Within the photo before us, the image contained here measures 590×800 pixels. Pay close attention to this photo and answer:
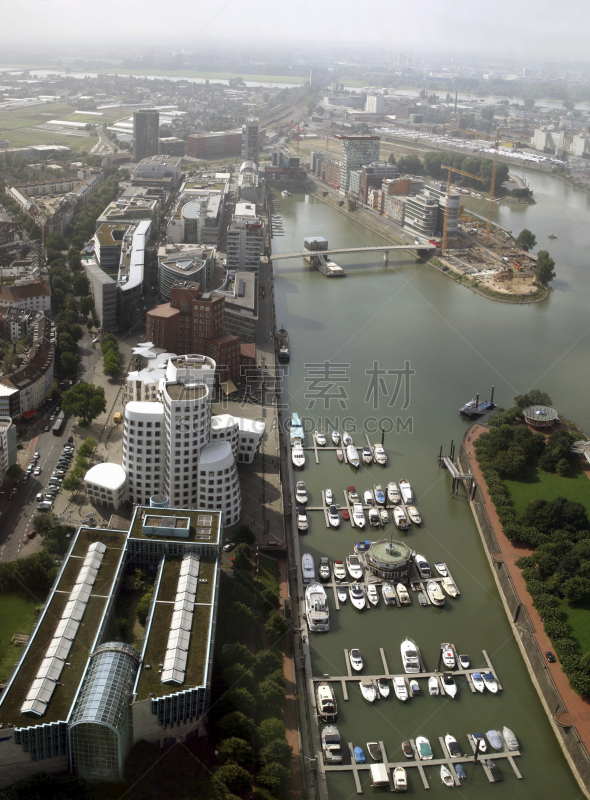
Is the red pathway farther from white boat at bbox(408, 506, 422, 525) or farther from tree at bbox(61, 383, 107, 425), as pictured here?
tree at bbox(61, 383, 107, 425)

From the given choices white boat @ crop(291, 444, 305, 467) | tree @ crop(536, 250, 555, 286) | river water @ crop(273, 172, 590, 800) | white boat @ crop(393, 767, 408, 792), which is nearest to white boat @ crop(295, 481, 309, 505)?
river water @ crop(273, 172, 590, 800)

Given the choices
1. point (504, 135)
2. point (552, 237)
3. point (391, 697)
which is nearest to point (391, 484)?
point (391, 697)

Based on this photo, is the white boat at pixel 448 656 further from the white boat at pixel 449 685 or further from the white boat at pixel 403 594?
the white boat at pixel 403 594

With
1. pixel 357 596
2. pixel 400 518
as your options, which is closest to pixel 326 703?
pixel 357 596

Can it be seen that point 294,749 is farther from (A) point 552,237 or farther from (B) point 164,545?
(A) point 552,237

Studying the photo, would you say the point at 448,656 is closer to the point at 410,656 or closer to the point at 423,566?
the point at 410,656
